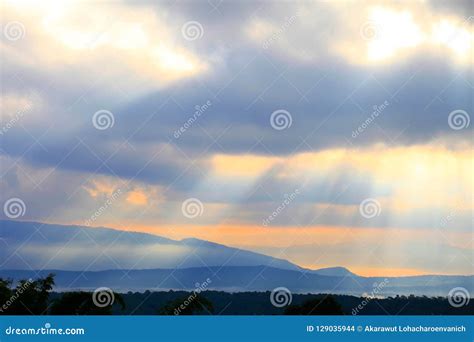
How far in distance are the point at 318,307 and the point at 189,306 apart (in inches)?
137

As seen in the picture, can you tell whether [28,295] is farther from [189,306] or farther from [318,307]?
[318,307]

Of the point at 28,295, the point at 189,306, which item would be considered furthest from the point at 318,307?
the point at 28,295

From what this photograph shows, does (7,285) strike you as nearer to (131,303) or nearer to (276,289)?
(131,303)

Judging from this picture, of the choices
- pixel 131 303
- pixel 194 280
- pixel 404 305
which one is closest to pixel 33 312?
pixel 131 303

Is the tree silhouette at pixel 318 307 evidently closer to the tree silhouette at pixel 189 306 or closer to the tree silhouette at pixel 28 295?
the tree silhouette at pixel 189 306

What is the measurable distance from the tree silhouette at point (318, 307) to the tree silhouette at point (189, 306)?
2.03m

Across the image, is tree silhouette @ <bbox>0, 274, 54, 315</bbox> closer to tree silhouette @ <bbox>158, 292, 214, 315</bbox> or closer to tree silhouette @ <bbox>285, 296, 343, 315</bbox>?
tree silhouette @ <bbox>158, 292, 214, 315</bbox>

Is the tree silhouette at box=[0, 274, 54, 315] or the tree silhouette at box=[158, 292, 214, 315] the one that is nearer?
the tree silhouette at box=[158, 292, 214, 315]

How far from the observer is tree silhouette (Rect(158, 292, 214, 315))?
18188mm

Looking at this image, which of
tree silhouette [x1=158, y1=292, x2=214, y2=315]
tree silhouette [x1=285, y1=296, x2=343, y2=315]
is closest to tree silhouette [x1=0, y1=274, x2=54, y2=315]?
tree silhouette [x1=158, y1=292, x2=214, y2=315]

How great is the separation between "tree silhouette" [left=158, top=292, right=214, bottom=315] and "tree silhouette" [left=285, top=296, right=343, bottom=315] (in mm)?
2027

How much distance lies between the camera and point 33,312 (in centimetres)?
1941

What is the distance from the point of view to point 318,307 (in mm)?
19547

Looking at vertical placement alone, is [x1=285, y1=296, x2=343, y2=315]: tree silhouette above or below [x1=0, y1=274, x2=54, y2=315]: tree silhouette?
above
